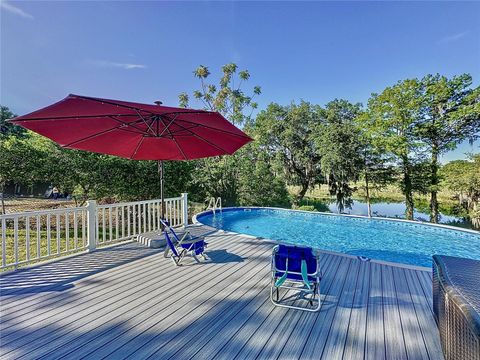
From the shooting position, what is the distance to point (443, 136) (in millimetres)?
13055

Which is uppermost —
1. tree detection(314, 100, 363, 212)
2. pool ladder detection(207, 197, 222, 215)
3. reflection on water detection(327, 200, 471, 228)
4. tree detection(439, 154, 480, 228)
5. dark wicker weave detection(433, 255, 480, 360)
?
tree detection(314, 100, 363, 212)

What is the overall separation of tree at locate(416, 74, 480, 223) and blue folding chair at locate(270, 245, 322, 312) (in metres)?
13.7

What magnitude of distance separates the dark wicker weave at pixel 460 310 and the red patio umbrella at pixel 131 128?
256 centimetres

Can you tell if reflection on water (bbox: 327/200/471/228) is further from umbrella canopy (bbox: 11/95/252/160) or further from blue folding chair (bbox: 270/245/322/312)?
blue folding chair (bbox: 270/245/322/312)

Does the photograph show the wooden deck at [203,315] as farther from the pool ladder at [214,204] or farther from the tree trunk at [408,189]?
the tree trunk at [408,189]

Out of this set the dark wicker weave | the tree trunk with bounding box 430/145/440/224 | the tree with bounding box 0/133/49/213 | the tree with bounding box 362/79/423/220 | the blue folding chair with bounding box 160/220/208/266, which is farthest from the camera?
the tree trunk with bounding box 430/145/440/224

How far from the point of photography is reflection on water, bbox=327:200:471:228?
14.6m

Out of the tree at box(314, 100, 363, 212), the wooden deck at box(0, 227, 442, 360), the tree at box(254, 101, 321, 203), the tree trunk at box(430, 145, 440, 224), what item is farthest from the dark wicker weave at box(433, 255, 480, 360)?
the tree at box(254, 101, 321, 203)

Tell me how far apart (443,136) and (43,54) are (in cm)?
1874

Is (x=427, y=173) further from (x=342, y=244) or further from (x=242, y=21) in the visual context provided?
(x=242, y=21)

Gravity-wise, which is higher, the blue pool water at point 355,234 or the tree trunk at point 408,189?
the tree trunk at point 408,189

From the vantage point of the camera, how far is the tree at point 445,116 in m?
12.2

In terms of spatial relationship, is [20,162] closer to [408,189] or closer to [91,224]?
[91,224]

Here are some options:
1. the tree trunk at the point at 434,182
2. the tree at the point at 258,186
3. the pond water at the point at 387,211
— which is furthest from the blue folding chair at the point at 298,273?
the pond water at the point at 387,211
